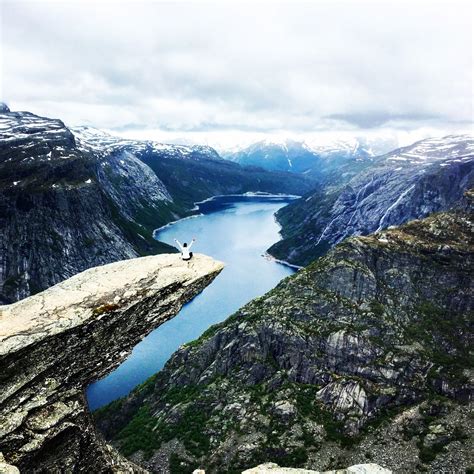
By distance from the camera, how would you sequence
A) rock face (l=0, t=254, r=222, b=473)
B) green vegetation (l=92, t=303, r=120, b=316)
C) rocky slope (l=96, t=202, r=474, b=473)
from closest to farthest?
rock face (l=0, t=254, r=222, b=473) → green vegetation (l=92, t=303, r=120, b=316) → rocky slope (l=96, t=202, r=474, b=473)

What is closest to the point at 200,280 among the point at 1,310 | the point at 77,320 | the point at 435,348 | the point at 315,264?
the point at 77,320

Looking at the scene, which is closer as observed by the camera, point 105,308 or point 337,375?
point 105,308

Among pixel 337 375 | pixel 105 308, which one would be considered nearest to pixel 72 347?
pixel 105 308

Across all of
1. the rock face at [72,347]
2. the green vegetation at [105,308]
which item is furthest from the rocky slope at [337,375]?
the green vegetation at [105,308]

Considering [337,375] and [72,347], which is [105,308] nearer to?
[72,347]

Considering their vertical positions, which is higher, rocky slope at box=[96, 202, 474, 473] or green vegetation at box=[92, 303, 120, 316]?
green vegetation at box=[92, 303, 120, 316]

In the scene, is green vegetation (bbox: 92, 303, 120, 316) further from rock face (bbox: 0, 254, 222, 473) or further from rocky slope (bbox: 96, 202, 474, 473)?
rocky slope (bbox: 96, 202, 474, 473)

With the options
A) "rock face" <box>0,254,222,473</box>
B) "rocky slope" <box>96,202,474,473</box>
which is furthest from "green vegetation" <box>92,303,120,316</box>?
"rocky slope" <box>96,202,474,473</box>
